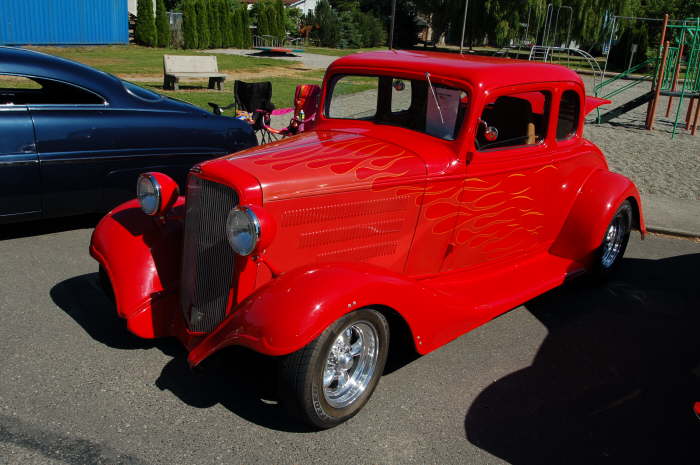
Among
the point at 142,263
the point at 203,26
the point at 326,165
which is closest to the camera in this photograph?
the point at 326,165

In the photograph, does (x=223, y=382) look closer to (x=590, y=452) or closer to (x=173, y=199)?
(x=173, y=199)

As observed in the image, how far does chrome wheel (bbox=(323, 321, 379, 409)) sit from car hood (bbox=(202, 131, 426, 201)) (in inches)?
31.4

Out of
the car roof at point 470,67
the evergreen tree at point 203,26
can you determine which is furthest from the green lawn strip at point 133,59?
the car roof at point 470,67

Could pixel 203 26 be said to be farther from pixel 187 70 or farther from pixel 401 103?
pixel 401 103

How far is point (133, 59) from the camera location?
851 inches

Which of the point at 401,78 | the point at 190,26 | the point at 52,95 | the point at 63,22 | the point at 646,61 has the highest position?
the point at 190,26

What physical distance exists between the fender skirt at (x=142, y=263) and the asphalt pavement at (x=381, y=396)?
31 centimetres

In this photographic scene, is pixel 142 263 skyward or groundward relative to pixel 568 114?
groundward

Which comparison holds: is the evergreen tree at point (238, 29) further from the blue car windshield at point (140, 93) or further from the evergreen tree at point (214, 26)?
the blue car windshield at point (140, 93)

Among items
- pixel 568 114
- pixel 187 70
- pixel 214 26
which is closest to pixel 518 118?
pixel 568 114

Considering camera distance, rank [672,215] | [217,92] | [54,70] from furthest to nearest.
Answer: [217,92] < [672,215] < [54,70]

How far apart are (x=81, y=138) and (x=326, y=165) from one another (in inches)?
116

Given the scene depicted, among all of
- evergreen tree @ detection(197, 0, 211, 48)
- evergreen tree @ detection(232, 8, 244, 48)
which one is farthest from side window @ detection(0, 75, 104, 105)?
evergreen tree @ detection(232, 8, 244, 48)

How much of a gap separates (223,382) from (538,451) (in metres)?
1.76
